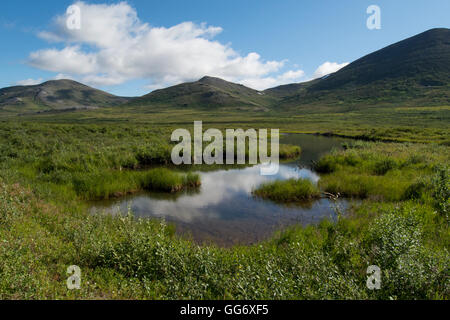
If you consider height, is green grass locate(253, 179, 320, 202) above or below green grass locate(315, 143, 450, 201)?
below

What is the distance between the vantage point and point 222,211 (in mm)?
13648

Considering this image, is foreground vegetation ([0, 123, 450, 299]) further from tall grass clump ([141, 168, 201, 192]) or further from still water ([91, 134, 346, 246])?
tall grass clump ([141, 168, 201, 192])

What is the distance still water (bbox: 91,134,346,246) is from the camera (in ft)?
36.0

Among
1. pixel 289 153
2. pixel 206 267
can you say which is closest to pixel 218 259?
pixel 206 267

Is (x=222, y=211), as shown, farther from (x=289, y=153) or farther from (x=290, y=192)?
(x=289, y=153)

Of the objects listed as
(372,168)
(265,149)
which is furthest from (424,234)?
(265,149)

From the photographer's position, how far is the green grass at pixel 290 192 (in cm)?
1512

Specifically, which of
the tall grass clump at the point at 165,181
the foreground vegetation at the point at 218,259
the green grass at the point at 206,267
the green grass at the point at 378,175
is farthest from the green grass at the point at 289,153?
the green grass at the point at 206,267

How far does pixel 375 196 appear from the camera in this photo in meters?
13.5

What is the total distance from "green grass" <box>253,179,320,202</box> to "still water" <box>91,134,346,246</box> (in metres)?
0.63

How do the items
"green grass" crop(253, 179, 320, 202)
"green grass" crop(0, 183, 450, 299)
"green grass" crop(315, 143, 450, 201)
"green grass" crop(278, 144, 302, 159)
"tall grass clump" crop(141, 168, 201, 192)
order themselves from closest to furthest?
"green grass" crop(0, 183, 450, 299) → "green grass" crop(315, 143, 450, 201) → "green grass" crop(253, 179, 320, 202) → "tall grass clump" crop(141, 168, 201, 192) → "green grass" crop(278, 144, 302, 159)

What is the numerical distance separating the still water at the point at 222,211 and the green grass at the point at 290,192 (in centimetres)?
63

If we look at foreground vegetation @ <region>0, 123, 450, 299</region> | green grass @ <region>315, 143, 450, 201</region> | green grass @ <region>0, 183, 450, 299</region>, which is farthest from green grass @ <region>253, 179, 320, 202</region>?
green grass @ <region>0, 183, 450, 299</region>

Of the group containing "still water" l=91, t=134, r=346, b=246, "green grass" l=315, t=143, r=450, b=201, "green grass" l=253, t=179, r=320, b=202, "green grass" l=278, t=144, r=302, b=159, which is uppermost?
"green grass" l=278, t=144, r=302, b=159
